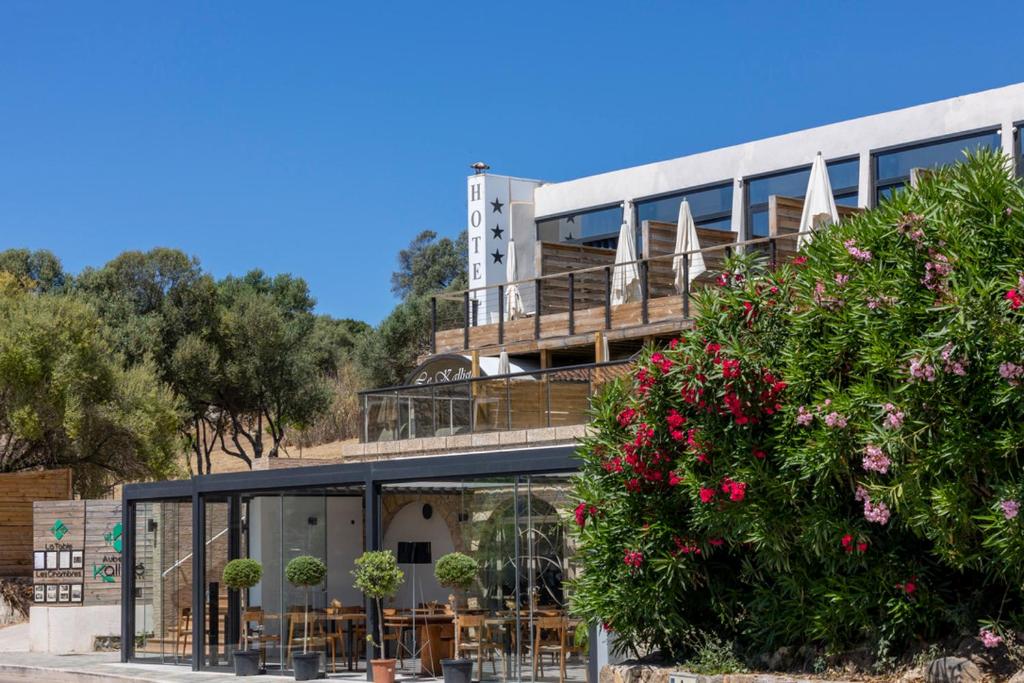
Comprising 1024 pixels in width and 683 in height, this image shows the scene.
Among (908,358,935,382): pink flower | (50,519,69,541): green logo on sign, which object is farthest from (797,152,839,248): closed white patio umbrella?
(50,519,69,541): green logo on sign

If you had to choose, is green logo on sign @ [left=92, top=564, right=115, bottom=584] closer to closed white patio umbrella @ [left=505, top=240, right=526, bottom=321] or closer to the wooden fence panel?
A: the wooden fence panel

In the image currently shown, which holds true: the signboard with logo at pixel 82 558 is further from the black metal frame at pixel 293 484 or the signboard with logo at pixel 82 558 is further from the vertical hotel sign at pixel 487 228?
the vertical hotel sign at pixel 487 228

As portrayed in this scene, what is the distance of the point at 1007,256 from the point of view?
32.1ft

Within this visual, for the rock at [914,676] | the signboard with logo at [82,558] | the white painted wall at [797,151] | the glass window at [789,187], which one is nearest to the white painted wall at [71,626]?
the signboard with logo at [82,558]

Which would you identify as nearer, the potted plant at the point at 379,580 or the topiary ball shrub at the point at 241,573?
the potted plant at the point at 379,580

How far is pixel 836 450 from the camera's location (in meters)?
10.2

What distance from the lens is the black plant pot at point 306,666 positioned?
18797 mm

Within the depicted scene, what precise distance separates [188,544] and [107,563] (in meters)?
3.44

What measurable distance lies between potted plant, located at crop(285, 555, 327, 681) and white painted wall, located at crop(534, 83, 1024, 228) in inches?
468

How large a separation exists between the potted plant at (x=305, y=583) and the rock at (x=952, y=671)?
1052cm

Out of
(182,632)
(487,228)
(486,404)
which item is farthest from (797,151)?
(182,632)

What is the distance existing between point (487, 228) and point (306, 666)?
1348cm

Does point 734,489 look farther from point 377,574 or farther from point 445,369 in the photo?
point 445,369

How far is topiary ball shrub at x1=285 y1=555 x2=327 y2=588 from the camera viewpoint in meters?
19.2
